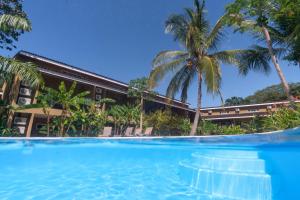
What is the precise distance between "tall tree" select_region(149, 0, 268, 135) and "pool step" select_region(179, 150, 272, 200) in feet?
31.7

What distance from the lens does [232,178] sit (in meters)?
3.73

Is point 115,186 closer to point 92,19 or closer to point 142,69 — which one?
point 92,19

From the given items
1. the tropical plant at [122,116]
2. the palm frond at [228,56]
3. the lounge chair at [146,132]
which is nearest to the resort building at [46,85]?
the tropical plant at [122,116]

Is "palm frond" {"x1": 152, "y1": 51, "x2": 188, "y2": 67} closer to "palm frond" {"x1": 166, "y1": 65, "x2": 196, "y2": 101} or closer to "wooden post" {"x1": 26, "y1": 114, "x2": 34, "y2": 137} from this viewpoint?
"palm frond" {"x1": 166, "y1": 65, "x2": 196, "y2": 101}

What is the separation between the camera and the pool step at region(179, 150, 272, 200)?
3426mm

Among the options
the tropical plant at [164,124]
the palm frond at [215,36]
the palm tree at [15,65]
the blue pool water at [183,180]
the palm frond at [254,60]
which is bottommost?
the blue pool water at [183,180]

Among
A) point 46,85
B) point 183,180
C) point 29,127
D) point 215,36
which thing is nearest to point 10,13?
point 46,85

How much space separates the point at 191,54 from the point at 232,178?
11506 millimetres

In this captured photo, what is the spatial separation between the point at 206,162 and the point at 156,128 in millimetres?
17362

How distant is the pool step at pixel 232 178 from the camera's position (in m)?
3.43

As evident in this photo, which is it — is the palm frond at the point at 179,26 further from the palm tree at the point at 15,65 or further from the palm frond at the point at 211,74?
the palm tree at the point at 15,65

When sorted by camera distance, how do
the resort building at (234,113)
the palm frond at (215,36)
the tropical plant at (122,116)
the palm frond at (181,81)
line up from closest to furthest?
the palm frond at (215,36)
the palm frond at (181,81)
the tropical plant at (122,116)
the resort building at (234,113)

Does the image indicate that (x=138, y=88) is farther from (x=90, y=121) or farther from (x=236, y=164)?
(x=236, y=164)

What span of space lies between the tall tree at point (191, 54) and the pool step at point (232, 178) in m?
9.67
